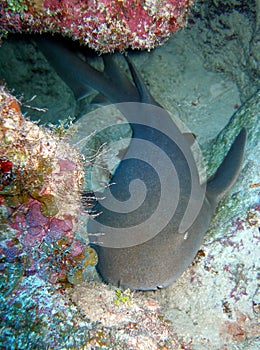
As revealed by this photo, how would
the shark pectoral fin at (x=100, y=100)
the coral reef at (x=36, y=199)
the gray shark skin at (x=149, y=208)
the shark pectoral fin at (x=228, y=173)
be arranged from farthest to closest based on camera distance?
the shark pectoral fin at (x=100, y=100) → the shark pectoral fin at (x=228, y=173) → the gray shark skin at (x=149, y=208) → the coral reef at (x=36, y=199)

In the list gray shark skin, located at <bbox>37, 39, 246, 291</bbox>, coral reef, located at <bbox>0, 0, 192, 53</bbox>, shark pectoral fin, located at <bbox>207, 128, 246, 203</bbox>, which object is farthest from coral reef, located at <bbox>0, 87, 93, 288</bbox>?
shark pectoral fin, located at <bbox>207, 128, 246, 203</bbox>

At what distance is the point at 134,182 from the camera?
303cm

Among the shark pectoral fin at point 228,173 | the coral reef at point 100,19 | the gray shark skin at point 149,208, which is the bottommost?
the gray shark skin at point 149,208

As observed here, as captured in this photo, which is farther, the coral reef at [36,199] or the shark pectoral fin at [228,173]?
the shark pectoral fin at [228,173]

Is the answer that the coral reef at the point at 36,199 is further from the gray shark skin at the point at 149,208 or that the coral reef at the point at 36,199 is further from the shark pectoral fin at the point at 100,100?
the shark pectoral fin at the point at 100,100

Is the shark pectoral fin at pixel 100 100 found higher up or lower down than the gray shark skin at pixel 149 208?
lower down

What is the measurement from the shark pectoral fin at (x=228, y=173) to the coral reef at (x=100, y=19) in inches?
61.4

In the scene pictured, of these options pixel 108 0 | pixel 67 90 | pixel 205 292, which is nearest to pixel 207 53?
pixel 67 90

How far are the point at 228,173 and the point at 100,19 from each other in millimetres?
2125

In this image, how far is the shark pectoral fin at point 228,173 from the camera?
3479 millimetres

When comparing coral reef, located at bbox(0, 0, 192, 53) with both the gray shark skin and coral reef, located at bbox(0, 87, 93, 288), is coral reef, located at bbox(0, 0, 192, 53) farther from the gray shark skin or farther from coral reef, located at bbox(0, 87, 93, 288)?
coral reef, located at bbox(0, 87, 93, 288)

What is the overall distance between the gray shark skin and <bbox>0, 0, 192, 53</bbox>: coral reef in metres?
0.98

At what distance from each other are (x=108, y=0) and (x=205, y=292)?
110 inches

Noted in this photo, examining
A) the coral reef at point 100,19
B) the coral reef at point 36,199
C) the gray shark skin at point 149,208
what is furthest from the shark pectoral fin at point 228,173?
the coral reef at point 36,199
